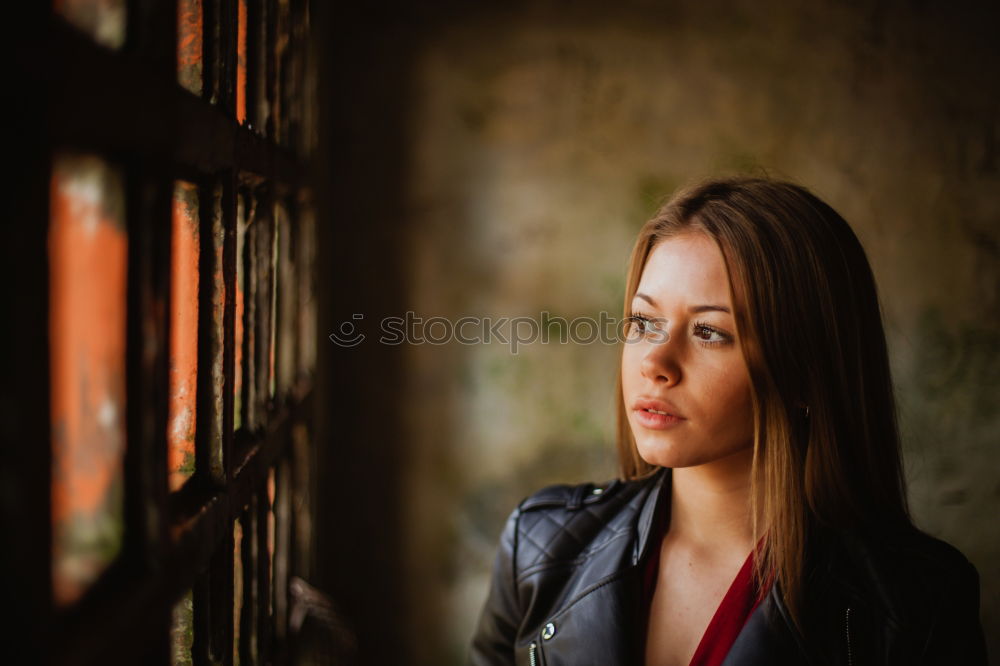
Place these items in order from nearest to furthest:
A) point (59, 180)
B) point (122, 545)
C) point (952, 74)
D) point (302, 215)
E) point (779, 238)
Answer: point (59, 180), point (122, 545), point (779, 238), point (302, 215), point (952, 74)

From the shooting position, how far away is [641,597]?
3.99 feet

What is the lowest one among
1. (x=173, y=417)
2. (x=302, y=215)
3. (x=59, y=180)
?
(x=173, y=417)

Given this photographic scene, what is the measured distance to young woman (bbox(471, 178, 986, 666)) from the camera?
3.51ft

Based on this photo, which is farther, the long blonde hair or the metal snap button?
the metal snap button

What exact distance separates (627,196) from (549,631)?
1458 mm

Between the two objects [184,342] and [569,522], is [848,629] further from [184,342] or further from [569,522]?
[184,342]

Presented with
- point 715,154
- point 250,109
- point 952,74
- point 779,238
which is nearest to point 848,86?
point 952,74

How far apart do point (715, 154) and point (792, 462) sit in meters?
1.41

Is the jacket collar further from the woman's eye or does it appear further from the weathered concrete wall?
the weathered concrete wall

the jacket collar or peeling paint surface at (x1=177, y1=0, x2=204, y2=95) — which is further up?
peeling paint surface at (x1=177, y1=0, x2=204, y2=95)

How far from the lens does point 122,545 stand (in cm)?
61

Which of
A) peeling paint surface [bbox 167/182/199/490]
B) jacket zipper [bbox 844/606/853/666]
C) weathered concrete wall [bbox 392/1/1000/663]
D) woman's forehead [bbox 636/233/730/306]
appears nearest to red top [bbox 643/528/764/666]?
jacket zipper [bbox 844/606/853/666]

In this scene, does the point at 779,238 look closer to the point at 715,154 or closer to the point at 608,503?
the point at 608,503

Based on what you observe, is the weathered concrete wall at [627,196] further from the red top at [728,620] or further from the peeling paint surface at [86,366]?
the peeling paint surface at [86,366]
